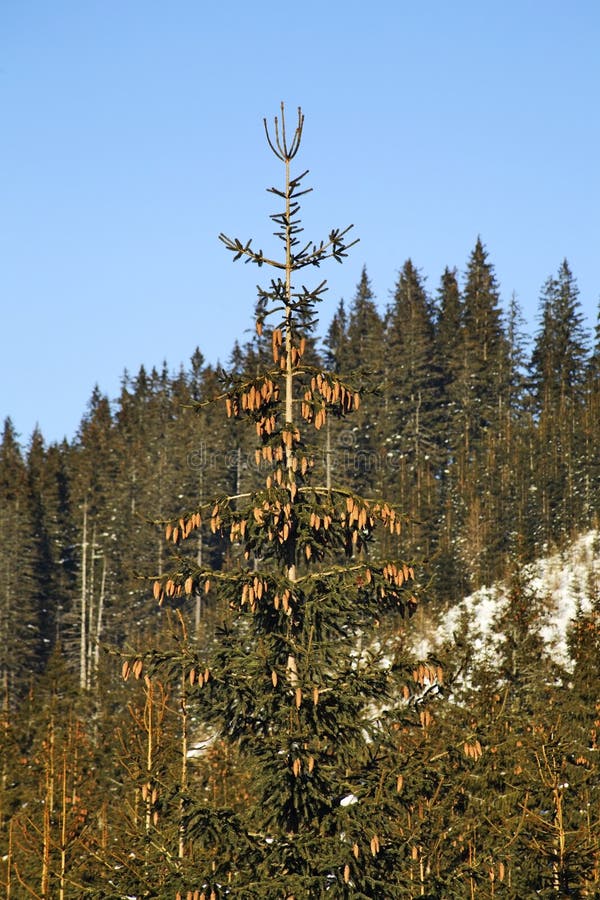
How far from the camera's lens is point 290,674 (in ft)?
35.8

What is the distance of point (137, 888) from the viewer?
1008 cm

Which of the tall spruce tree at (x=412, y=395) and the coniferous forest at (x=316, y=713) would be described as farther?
the tall spruce tree at (x=412, y=395)

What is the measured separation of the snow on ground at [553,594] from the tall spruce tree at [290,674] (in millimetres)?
34157

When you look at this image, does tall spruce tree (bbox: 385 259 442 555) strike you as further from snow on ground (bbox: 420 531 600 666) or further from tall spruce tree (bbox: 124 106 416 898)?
tall spruce tree (bbox: 124 106 416 898)

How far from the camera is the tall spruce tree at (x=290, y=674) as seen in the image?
984cm

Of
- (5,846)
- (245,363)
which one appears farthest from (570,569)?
(245,363)

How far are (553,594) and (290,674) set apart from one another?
42530 mm

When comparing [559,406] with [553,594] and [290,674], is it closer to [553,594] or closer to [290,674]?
[553,594]

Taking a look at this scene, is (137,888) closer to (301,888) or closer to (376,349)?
(301,888)

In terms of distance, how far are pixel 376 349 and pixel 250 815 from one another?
93376mm

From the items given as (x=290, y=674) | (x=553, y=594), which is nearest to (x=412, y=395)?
(x=553, y=594)

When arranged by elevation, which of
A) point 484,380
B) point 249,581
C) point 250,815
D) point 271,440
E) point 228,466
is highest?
point 484,380

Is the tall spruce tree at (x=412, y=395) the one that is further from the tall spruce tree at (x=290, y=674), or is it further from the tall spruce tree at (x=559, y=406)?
the tall spruce tree at (x=290, y=674)

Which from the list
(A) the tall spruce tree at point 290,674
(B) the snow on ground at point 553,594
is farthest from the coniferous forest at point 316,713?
(B) the snow on ground at point 553,594
